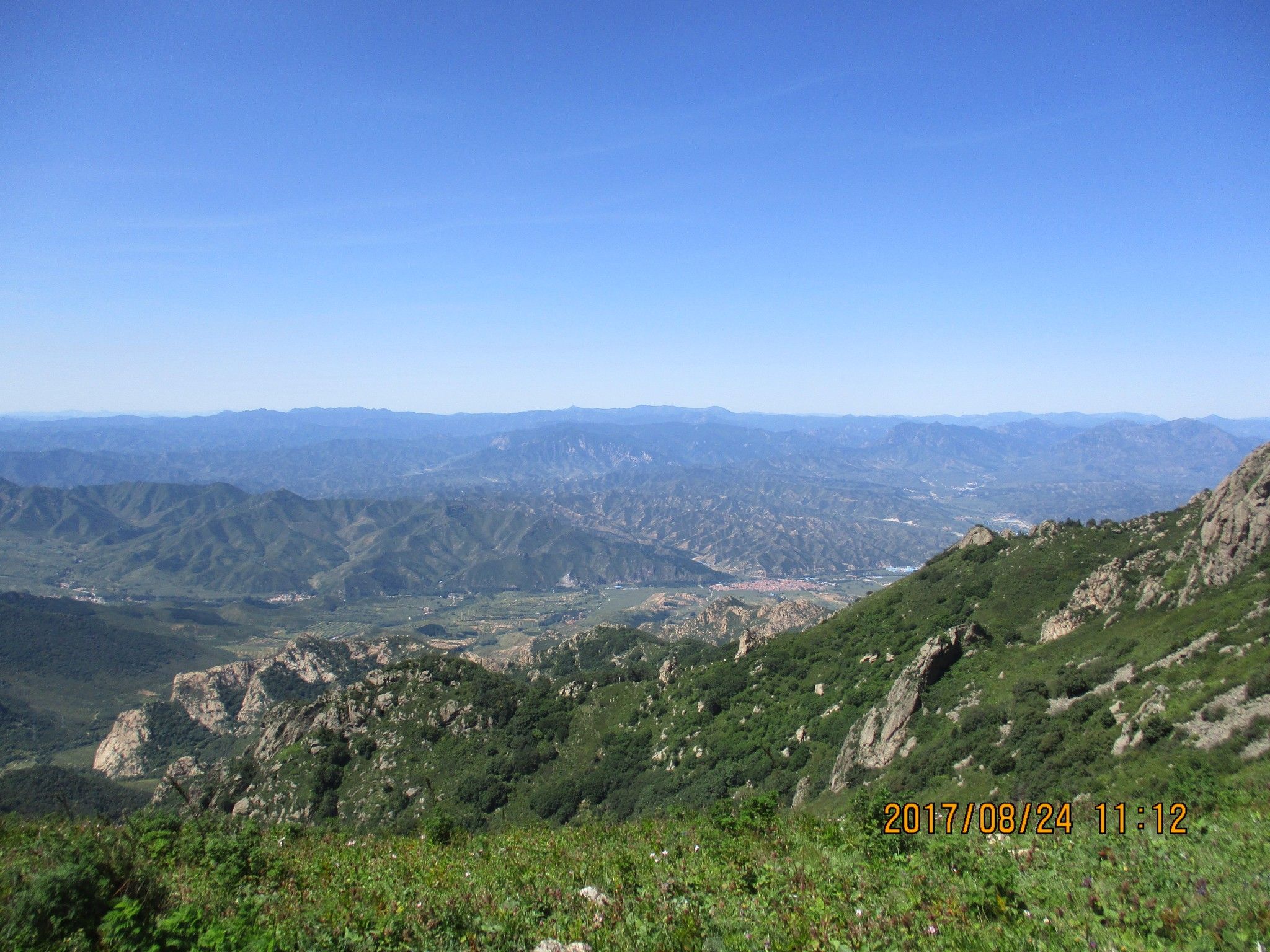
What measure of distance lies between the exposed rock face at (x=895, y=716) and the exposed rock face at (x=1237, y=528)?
13.6 m

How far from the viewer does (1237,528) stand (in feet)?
113

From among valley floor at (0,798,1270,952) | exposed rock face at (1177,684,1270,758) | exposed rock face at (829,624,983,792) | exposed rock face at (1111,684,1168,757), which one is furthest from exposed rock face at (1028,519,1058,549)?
valley floor at (0,798,1270,952)

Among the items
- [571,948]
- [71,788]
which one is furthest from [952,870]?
[71,788]

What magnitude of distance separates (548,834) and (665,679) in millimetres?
64033

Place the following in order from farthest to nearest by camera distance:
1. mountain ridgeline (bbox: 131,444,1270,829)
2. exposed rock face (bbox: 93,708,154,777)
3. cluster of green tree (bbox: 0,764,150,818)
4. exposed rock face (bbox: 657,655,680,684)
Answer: exposed rock face (bbox: 93,708,154,777) → cluster of green tree (bbox: 0,764,150,818) → exposed rock face (bbox: 657,655,680,684) → mountain ridgeline (bbox: 131,444,1270,829)

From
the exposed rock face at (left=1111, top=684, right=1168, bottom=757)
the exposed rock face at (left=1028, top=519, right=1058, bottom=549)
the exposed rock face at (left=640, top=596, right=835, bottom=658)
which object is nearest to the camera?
the exposed rock face at (left=1111, top=684, right=1168, bottom=757)

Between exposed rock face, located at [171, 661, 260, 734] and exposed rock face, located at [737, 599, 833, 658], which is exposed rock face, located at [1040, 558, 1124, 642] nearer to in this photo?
exposed rock face, located at [737, 599, 833, 658]

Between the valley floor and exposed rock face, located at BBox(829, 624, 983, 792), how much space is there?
2790cm

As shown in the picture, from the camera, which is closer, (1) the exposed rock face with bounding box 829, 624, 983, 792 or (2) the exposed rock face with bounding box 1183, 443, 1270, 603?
(2) the exposed rock face with bounding box 1183, 443, 1270, 603

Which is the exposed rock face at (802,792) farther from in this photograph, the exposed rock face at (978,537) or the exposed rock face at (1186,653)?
the exposed rock face at (978,537)

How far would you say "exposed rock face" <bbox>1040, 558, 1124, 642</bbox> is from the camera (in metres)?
42.3

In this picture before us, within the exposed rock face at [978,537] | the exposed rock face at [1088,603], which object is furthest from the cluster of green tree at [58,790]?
the exposed rock face at [978,537]

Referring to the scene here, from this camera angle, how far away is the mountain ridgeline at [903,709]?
24531 millimetres

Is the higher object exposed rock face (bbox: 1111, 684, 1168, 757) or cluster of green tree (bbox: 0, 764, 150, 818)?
exposed rock face (bbox: 1111, 684, 1168, 757)
